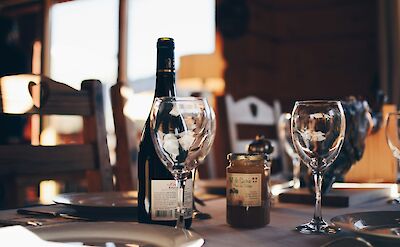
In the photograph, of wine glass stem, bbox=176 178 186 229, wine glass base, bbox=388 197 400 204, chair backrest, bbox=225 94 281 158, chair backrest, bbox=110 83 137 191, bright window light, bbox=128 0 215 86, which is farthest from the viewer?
bright window light, bbox=128 0 215 86

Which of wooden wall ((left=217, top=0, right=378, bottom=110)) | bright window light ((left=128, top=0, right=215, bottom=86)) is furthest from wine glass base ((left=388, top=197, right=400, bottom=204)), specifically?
bright window light ((left=128, top=0, right=215, bottom=86))

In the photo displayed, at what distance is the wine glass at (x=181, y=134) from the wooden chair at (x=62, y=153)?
570mm

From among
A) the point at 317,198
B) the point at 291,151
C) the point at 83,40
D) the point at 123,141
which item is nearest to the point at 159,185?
the point at 317,198

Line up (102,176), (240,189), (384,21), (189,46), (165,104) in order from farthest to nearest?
(189,46), (384,21), (102,176), (240,189), (165,104)

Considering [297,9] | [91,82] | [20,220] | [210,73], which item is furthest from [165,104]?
[297,9]

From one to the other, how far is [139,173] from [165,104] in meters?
0.19

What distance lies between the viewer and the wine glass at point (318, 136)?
0.84m

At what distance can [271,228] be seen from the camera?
2.80 feet

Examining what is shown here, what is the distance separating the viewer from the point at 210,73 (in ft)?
14.0

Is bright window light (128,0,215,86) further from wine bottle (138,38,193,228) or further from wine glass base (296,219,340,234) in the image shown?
wine glass base (296,219,340,234)

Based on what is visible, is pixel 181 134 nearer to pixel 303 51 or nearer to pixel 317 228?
pixel 317 228

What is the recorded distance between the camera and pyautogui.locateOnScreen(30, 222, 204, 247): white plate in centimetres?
67

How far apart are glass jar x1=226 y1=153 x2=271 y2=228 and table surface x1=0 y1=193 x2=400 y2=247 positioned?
0.06 ft

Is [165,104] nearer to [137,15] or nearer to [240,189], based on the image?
[240,189]
